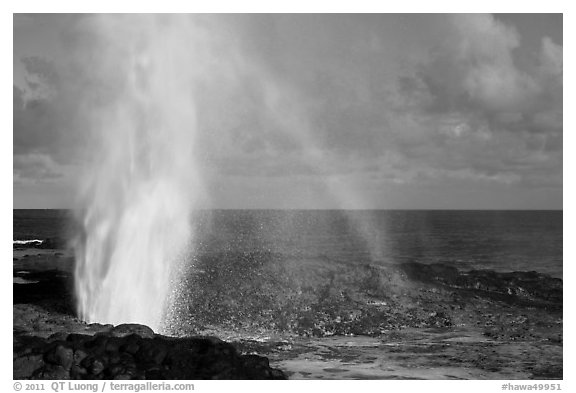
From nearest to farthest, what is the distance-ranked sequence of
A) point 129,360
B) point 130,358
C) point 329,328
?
point 129,360 < point 130,358 < point 329,328

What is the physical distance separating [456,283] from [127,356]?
27.2 meters

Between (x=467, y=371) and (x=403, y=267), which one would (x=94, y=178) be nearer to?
(x=467, y=371)

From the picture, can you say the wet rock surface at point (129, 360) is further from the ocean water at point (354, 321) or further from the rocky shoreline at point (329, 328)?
the ocean water at point (354, 321)

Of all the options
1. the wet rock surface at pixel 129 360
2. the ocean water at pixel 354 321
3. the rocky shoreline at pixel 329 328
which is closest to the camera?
the wet rock surface at pixel 129 360

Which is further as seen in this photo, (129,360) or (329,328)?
(329,328)

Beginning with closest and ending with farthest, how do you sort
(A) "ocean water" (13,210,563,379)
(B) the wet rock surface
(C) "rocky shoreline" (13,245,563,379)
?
(B) the wet rock surface, (C) "rocky shoreline" (13,245,563,379), (A) "ocean water" (13,210,563,379)

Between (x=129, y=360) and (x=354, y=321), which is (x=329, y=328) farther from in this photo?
(x=129, y=360)

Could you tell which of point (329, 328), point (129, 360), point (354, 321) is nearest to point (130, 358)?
point (129, 360)

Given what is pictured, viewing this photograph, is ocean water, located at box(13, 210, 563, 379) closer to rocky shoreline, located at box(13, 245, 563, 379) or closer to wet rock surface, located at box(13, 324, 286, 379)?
rocky shoreline, located at box(13, 245, 563, 379)

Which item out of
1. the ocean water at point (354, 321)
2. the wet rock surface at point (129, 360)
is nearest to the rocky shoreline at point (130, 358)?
the wet rock surface at point (129, 360)

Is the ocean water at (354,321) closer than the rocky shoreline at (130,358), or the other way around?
the rocky shoreline at (130,358)

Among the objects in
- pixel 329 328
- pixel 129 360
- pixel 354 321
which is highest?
pixel 354 321

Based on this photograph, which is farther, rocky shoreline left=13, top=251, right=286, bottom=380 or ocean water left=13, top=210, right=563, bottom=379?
→ ocean water left=13, top=210, right=563, bottom=379

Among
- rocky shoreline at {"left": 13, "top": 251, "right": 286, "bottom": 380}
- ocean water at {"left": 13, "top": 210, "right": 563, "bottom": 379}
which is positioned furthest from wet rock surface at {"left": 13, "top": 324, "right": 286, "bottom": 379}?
ocean water at {"left": 13, "top": 210, "right": 563, "bottom": 379}
